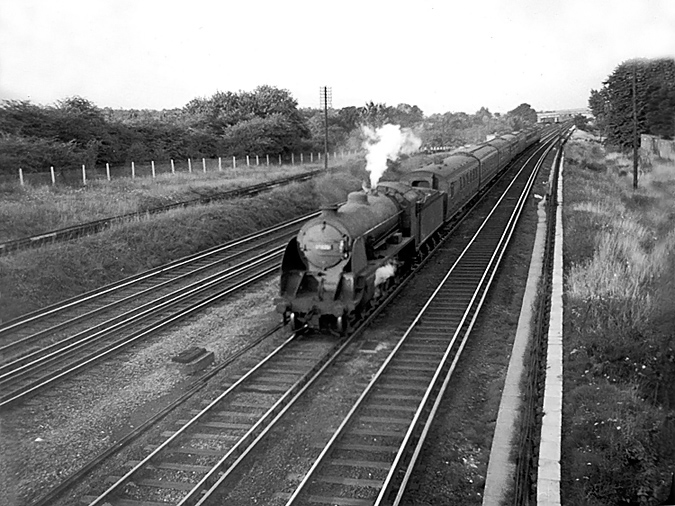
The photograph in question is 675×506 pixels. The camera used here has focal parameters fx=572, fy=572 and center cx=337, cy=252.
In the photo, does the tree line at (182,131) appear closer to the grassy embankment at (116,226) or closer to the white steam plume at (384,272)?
the grassy embankment at (116,226)

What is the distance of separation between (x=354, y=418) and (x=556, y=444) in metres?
2.86

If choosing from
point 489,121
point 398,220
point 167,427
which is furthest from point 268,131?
point 489,121

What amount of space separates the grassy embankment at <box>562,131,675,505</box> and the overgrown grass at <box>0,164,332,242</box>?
16994mm

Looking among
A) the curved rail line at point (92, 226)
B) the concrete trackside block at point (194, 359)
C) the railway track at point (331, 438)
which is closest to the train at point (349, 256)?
the railway track at point (331, 438)

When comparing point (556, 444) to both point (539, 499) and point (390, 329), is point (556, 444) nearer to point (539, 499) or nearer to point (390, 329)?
point (539, 499)

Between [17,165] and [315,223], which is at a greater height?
[17,165]

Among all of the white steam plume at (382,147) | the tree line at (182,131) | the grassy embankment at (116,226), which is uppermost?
the tree line at (182,131)

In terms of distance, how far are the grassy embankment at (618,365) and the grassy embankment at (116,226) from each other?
42.1 feet

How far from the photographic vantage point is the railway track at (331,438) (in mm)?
6953

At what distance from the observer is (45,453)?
812 centimetres

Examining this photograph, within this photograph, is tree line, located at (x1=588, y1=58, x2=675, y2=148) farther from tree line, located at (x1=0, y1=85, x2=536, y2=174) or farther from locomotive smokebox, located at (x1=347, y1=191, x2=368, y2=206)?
tree line, located at (x1=0, y1=85, x2=536, y2=174)

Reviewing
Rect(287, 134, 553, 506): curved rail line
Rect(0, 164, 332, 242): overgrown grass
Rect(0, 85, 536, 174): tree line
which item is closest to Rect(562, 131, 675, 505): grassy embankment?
Rect(287, 134, 553, 506): curved rail line

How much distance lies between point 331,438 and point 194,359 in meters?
3.86

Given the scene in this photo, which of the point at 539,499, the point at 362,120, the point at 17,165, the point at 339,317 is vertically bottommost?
the point at 539,499
